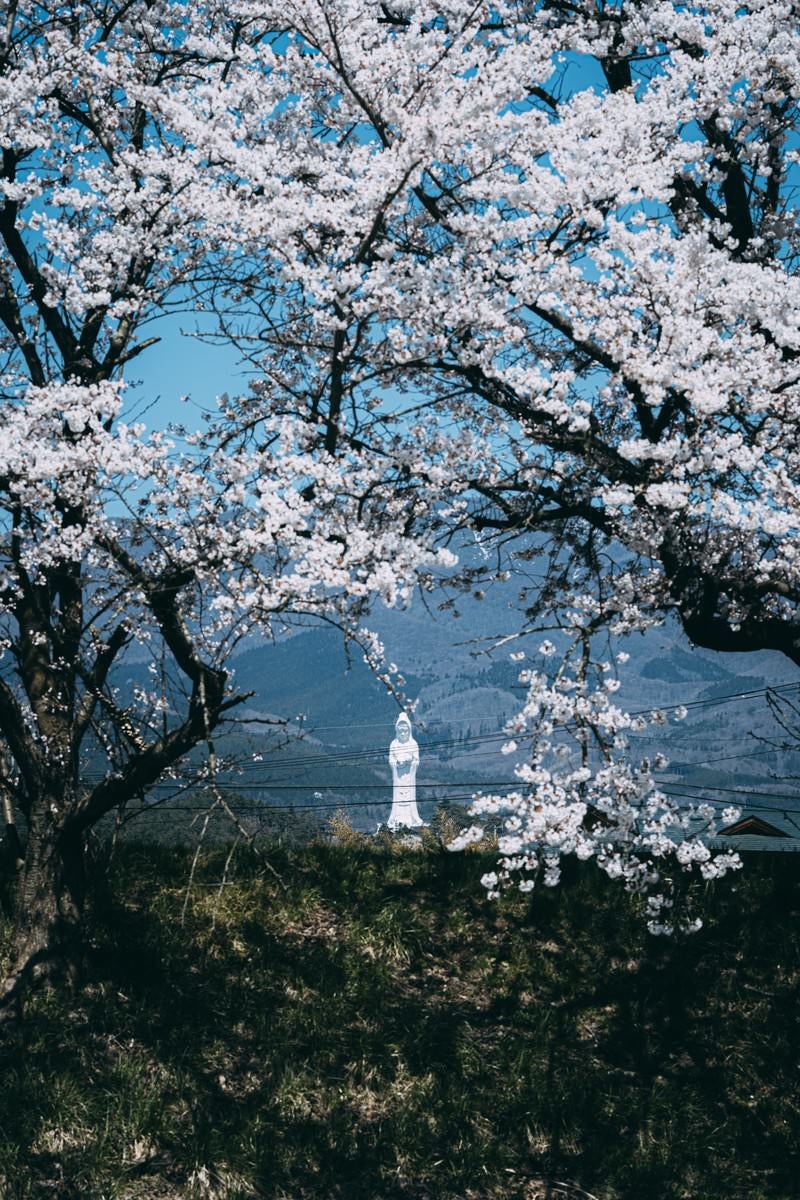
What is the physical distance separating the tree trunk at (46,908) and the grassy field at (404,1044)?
0.34 metres

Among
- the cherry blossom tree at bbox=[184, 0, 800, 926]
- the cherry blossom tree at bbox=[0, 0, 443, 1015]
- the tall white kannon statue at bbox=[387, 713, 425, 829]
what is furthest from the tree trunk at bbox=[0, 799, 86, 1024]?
the tall white kannon statue at bbox=[387, 713, 425, 829]

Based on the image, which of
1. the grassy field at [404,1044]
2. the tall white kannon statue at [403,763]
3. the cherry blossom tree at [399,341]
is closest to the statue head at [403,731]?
the tall white kannon statue at [403,763]

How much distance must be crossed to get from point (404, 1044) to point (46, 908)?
3.30 m

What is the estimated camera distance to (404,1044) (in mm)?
8164

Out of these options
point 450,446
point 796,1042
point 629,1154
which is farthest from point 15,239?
point 796,1042

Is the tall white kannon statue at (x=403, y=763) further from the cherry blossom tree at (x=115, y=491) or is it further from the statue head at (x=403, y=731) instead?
the cherry blossom tree at (x=115, y=491)

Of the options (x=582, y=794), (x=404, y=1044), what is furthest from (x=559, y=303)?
(x=404, y=1044)

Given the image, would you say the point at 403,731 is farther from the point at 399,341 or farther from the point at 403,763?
the point at 399,341

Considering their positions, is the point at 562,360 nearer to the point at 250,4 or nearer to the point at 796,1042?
the point at 250,4

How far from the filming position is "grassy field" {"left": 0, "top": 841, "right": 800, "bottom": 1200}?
688cm

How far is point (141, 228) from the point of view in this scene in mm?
8148

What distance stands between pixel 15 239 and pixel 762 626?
7.03 meters

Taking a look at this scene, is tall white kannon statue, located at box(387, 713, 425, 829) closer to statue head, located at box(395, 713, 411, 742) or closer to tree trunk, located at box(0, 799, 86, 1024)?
statue head, located at box(395, 713, 411, 742)

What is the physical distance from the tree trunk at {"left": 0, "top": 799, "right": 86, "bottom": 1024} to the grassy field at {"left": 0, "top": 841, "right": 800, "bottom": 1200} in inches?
13.5
